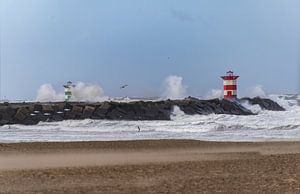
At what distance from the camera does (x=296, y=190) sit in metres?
9.23

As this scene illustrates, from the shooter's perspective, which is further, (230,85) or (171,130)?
Answer: (230,85)

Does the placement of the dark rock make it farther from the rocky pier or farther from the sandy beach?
the sandy beach

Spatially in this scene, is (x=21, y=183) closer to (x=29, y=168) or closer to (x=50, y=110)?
(x=29, y=168)

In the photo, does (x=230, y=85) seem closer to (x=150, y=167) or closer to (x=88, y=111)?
(x=88, y=111)

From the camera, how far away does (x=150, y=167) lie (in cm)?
1255

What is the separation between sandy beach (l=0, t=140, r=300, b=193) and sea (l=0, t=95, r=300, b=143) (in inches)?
94.0

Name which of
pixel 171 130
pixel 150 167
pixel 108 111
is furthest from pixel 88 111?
pixel 150 167

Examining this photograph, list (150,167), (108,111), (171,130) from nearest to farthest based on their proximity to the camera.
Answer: (150,167) → (171,130) → (108,111)

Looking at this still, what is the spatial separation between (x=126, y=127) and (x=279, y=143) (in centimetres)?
917

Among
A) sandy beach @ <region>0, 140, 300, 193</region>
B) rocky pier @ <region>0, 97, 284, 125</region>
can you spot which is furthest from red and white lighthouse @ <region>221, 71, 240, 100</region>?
sandy beach @ <region>0, 140, 300, 193</region>

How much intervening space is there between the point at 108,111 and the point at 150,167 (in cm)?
1707

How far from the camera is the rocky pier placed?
1119 inches

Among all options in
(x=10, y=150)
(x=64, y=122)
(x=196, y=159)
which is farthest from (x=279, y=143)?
(x=64, y=122)

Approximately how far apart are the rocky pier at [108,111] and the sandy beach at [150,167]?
9.71m
